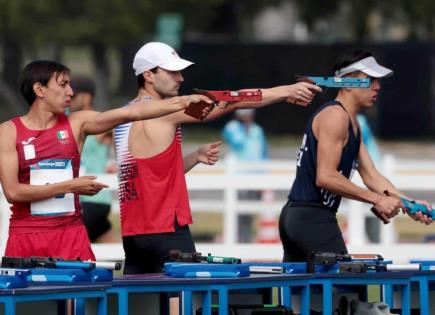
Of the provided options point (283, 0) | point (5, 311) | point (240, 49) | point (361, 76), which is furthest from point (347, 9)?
point (5, 311)

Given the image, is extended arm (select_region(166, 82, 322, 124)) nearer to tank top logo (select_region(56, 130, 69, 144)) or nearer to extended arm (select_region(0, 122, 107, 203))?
tank top logo (select_region(56, 130, 69, 144))

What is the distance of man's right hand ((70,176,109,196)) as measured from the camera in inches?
351

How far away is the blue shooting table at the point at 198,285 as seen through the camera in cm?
831

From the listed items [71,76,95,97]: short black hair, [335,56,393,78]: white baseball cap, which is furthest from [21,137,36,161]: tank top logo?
[71,76,95,97]: short black hair

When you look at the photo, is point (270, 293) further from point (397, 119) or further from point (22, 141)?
point (397, 119)

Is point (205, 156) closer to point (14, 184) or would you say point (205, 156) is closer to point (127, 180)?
point (127, 180)

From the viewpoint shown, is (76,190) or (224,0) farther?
(224,0)

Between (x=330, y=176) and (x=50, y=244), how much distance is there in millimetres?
1966

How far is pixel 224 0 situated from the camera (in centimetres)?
4612

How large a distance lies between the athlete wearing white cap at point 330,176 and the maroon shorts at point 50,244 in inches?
67.0

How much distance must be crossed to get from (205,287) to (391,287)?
1.56m

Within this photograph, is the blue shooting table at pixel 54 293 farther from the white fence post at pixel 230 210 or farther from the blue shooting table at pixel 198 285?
the white fence post at pixel 230 210

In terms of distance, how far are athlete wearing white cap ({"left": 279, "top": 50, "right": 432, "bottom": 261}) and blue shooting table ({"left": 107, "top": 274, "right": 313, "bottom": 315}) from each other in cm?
136

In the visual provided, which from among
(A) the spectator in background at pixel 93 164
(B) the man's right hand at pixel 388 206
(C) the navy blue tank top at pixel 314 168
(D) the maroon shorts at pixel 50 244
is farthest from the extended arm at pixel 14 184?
(A) the spectator in background at pixel 93 164
